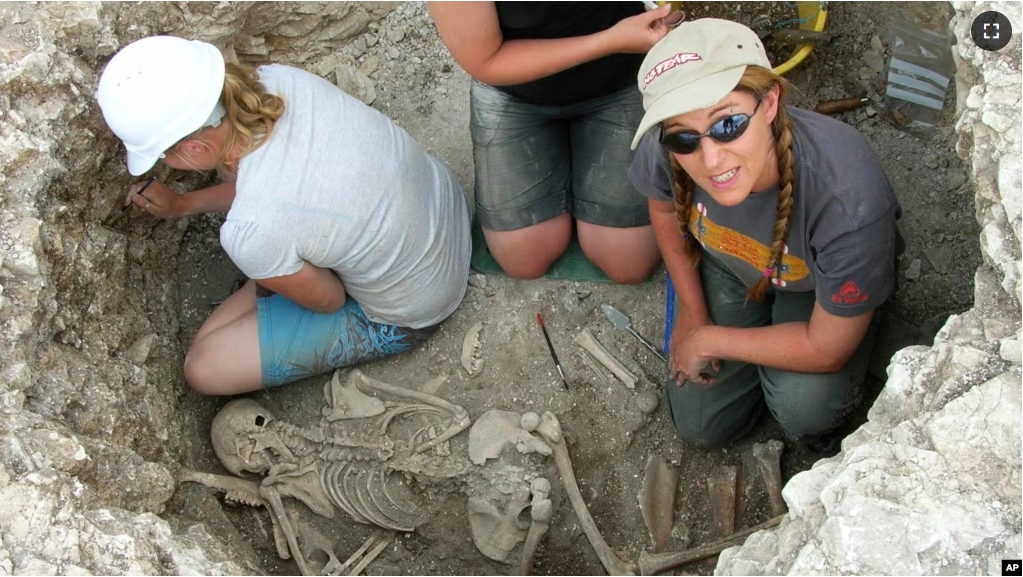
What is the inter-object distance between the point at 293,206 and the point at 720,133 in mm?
1227

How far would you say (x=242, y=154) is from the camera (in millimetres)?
2574

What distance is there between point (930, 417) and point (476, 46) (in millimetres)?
1662

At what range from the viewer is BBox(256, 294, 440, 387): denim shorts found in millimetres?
3203

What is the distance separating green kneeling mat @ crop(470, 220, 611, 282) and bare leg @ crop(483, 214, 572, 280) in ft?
0.15

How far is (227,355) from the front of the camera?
3.16 meters

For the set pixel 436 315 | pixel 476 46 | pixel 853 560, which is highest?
pixel 476 46

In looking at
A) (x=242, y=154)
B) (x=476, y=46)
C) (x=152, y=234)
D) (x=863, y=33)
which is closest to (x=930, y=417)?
(x=476, y=46)

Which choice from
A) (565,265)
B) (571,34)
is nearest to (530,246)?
(565,265)

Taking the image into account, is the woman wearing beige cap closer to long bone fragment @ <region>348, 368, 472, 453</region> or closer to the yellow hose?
long bone fragment @ <region>348, 368, 472, 453</region>

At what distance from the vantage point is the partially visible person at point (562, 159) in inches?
119

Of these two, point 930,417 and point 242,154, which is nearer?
point 930,417

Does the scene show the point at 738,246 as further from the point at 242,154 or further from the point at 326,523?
the point at 326,523

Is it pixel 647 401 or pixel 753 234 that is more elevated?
pixel 753 234

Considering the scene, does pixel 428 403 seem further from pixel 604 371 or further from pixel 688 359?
pixel 688 359
